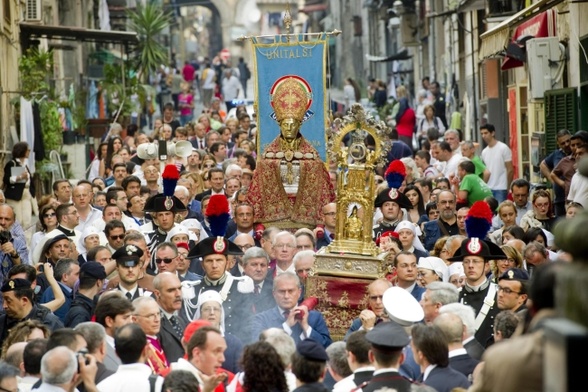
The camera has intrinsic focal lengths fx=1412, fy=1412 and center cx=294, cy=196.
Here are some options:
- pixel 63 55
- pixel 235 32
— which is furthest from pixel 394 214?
pixel 235 32

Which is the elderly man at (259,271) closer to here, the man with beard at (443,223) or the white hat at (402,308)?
the white hat at (402,308)

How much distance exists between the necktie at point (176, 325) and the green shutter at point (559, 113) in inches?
397

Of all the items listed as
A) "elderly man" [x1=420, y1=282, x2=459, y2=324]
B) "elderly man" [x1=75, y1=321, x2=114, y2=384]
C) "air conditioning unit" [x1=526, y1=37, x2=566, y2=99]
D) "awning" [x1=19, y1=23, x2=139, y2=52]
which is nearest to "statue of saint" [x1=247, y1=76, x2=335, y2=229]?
"elderly man" [x1=420, y1=282, x2=459, y2=324]

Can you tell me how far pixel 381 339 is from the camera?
7348mm

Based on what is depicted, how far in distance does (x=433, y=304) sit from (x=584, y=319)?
17.8 ft

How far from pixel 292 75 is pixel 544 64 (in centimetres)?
380

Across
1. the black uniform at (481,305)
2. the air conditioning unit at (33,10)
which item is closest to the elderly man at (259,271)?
the black uniform at (481,305)

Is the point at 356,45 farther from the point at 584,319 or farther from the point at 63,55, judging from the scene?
the point at 584,319

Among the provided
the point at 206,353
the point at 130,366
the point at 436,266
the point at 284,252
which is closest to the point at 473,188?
the point at 284,252

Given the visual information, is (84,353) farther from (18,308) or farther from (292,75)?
(292,75)

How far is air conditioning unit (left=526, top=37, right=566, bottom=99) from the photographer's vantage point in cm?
1992

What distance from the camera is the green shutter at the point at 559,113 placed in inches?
752

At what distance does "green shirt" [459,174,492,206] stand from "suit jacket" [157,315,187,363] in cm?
750

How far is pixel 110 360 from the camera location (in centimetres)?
905
